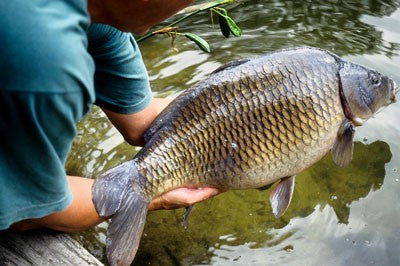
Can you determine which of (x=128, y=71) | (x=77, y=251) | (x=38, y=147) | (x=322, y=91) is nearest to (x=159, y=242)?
(x=77, y=251)

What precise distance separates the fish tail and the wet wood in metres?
0.09

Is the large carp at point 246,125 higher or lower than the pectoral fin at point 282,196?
higher

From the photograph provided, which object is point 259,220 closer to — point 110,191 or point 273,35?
point 110,191

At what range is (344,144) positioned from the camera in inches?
83.4

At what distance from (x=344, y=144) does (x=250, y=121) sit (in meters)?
Result: 0.40

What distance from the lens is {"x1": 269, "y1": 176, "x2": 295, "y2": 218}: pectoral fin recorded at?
2156 millimetres

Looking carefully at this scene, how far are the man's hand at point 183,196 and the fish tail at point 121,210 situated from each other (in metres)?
0.17

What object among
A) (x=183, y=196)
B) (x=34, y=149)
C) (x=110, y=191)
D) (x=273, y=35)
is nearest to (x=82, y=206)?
(x=110, y=191)

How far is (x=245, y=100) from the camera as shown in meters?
1.98

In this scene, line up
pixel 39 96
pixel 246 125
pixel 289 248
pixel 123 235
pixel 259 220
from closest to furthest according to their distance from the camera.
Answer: pixel 39 96
pixel 123 235
pixel 246 125
pixel 289 248
pixel 259 220

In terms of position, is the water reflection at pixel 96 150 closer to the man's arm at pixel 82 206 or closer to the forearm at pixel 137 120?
the forearm at pixel 137 120

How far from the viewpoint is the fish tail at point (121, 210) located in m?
1.86

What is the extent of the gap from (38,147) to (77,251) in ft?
2.82

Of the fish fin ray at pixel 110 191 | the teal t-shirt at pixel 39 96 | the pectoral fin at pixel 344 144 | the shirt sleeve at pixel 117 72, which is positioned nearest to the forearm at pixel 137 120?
the shirt sleeve at pixel 117 72
